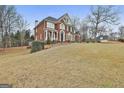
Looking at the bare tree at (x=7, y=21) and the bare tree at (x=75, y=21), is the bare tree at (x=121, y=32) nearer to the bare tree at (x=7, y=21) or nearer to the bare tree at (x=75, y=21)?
the bare tree at (x=75, y=21)

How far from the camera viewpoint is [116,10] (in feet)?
20.1

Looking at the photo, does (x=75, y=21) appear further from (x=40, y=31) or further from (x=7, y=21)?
(x=7, y=21)

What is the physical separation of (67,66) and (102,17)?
1.30 metres

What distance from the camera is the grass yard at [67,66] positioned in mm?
5820

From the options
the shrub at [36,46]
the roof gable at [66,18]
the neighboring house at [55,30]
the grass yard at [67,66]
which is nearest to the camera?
the grass yard at [67,66]

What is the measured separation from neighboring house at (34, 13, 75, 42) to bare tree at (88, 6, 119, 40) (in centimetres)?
48

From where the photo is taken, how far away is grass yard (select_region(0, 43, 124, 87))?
582 cm

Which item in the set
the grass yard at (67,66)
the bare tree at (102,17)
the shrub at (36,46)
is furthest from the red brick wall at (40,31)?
the bare tree at (102,17)

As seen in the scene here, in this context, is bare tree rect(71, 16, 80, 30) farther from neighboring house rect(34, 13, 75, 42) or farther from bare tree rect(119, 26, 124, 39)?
bare tree rect(119, 26, 124, 39)

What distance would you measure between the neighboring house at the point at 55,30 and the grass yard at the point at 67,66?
26cm


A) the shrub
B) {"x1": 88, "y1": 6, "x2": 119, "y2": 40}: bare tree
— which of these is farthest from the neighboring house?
{"x1": 88, "y1": 6, "x2": 119, "y2": 40}: bare tree

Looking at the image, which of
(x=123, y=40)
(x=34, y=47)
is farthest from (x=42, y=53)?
(x=123, y=40)
